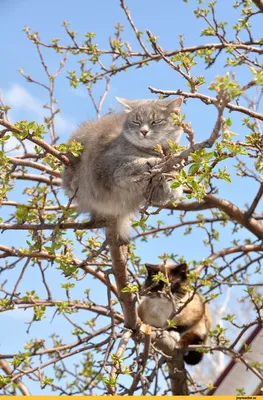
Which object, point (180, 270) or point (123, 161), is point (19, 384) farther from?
point (123, 161)

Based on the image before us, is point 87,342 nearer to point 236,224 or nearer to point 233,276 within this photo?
point 233,276

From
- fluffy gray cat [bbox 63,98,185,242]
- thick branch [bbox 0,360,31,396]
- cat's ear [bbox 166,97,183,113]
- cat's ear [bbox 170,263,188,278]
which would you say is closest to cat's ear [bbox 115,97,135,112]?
fluffy gray cat [bbox 63,98,185,242]

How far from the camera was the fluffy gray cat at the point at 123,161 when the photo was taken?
3627mm

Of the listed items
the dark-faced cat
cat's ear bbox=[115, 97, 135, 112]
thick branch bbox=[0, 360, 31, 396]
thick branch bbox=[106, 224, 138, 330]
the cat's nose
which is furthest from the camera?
the dark-faced cat

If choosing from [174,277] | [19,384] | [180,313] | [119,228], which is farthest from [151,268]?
[19,384]

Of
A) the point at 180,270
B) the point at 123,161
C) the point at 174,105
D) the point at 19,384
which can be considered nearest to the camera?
the point at 123,161

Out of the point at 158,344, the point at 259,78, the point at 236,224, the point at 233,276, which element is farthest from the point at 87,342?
the point at 259,78

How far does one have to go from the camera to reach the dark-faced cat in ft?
16.3

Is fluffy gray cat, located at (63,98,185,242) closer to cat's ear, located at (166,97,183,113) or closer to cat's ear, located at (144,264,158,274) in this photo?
cat's ear, located at (166,97,183,113)

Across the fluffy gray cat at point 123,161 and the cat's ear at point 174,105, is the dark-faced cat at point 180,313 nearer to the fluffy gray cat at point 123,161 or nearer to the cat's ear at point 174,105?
the fluffy gray cat at point 123,161

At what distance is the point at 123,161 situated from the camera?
12.1 feet

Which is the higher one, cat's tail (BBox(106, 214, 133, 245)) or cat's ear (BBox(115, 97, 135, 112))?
cat's ear (BBox(115, 97, 135, 112))

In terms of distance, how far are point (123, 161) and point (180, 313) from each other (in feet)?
6.13

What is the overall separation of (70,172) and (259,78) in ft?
7.00
